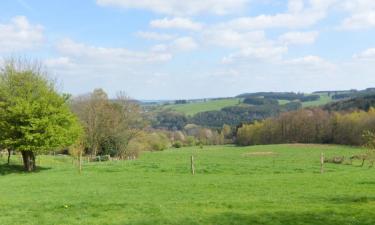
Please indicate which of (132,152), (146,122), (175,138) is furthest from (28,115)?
(175,138)

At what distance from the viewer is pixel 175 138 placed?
150 metres

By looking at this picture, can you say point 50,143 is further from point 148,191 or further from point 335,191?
point 335,191

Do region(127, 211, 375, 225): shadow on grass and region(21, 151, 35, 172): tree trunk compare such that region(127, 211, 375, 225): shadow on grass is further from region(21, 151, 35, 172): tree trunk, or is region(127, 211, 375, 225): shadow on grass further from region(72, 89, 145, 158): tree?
region(72, 89, 145, 158): tree

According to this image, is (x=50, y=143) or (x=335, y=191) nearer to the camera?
(x=335, y=191)

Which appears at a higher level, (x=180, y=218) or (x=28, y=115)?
(x=28, y=115)

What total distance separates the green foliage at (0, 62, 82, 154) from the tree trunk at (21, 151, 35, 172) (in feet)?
4.11

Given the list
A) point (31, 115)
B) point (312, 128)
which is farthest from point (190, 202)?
point (312, 128)

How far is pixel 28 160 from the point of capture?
3912cm

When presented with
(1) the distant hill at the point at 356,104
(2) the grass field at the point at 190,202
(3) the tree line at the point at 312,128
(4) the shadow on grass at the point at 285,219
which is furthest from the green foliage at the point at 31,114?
(1) the distant hill at the point at 356,104

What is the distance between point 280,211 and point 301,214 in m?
0.86

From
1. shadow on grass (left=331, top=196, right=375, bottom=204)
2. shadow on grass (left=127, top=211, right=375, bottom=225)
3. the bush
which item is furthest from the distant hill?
shadow on grass (left=127, top=211, right=375, bottom=225)

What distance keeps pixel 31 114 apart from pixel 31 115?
3.6 inches

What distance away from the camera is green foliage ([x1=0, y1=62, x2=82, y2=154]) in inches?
1451

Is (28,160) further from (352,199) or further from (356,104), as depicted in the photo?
(356,104)
